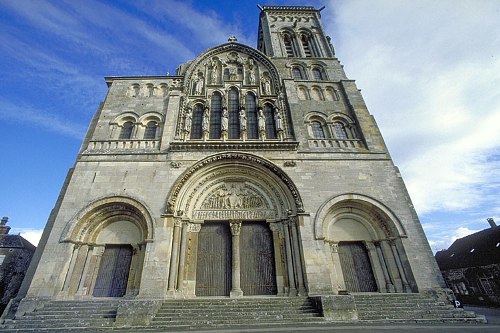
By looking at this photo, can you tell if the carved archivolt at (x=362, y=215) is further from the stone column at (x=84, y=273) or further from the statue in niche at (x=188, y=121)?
the stone column at (x=84, y=273)

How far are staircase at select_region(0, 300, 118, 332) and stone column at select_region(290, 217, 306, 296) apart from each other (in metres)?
6.27

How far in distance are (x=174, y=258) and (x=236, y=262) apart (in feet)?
8.14

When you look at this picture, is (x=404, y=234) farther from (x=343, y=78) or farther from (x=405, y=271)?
(x=343, y=78)

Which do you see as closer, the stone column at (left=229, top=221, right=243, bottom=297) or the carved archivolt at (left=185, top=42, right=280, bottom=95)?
the stone column at (left=229, top=221, right=243, bottom=297)

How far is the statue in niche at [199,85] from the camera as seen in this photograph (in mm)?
14616

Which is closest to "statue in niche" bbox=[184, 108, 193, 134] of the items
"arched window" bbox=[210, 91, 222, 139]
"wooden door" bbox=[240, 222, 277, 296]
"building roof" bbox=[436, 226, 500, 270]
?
"arched window" bbox=[210, 91, 222, 139]

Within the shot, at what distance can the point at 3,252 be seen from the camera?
19.8 meters

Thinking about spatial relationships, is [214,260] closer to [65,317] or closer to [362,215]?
[65,317]

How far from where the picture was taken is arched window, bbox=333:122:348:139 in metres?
13.4

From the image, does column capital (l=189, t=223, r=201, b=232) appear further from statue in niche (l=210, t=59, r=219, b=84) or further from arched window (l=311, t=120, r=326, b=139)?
statue in niche (l=210, t=59, r=219, b=84)

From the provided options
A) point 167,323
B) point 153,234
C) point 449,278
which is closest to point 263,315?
point 167,323

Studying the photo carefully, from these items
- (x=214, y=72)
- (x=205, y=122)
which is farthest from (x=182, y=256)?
(x=214, y=72)

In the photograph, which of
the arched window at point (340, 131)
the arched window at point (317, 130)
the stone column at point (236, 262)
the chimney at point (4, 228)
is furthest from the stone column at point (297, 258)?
the chimney at point (4, 228)

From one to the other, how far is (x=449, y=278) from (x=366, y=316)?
2452 centimetres
